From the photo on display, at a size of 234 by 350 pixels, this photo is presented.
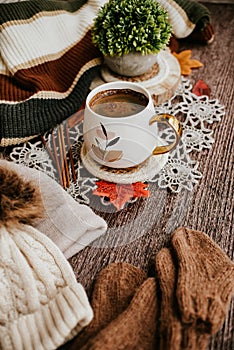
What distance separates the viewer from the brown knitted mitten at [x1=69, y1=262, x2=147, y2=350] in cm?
56

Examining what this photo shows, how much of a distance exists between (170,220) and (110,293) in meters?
0.16

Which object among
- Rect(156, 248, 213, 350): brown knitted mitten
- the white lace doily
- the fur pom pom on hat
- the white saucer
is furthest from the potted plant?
Rect(156, 248, 213, 350): brown knitted mitten

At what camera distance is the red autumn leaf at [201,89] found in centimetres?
98

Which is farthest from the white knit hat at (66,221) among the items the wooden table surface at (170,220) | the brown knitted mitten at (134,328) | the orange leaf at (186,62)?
the orange leaf at (186,62)

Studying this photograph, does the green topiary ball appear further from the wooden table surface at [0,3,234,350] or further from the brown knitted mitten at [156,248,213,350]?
the brown knitted mitten at [156,248,213,350]

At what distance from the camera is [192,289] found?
1.86ft

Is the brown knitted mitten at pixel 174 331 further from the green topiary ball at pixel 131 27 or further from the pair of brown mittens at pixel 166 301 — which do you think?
the green topiary ball at pixel 131 27

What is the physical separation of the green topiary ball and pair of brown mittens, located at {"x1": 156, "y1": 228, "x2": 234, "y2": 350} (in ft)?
1.21

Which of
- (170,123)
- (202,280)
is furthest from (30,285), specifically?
→ (170,123)

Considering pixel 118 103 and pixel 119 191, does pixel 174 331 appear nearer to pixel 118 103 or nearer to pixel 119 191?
pixel 119 191

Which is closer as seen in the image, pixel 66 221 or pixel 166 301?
pixel 166 301

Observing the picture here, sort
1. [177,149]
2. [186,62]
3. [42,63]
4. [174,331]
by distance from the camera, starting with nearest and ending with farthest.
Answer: [174,331], [177,149], [42,63], [186,62]

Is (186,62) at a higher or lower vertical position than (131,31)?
lower

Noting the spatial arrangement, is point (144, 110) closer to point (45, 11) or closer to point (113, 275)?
point (113, 275)
